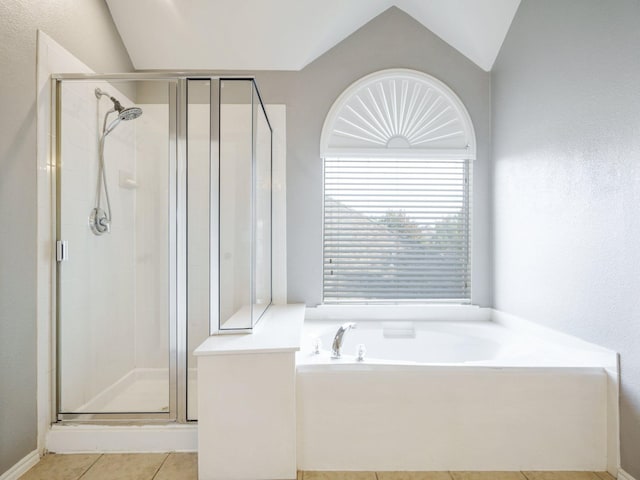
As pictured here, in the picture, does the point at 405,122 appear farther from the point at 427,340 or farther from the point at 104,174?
the point at 104,174

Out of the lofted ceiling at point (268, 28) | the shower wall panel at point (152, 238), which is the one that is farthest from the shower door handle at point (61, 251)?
the lofted ceiling at point (268, 28)

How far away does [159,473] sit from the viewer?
1.68m

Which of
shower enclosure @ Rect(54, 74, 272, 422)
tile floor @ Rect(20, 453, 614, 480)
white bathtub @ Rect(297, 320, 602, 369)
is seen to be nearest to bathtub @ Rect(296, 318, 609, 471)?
tile floor @ Rect(20, 453, 614, 480)

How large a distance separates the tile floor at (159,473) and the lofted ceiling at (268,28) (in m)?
2.38

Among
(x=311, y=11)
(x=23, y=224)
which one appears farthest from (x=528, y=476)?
(x=311, y=11)

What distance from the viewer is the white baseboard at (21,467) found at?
159 centimetres

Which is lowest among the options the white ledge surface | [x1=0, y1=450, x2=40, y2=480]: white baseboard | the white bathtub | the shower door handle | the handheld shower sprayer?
[x1=0, y1=450, x2=40, y2=480]: white baseboard

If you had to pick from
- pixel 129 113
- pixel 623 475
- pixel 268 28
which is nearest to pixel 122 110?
pixel 129 113

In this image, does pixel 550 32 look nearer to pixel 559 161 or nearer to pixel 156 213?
pixel 559 161

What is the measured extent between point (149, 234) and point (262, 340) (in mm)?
876

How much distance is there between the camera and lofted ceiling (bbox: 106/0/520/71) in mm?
2305

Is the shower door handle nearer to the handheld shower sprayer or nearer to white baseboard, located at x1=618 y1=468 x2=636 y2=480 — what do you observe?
the handheld shower sprayer

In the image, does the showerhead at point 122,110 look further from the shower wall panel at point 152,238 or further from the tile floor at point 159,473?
the tile floor at point 159,473

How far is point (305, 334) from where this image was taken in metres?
2.30
